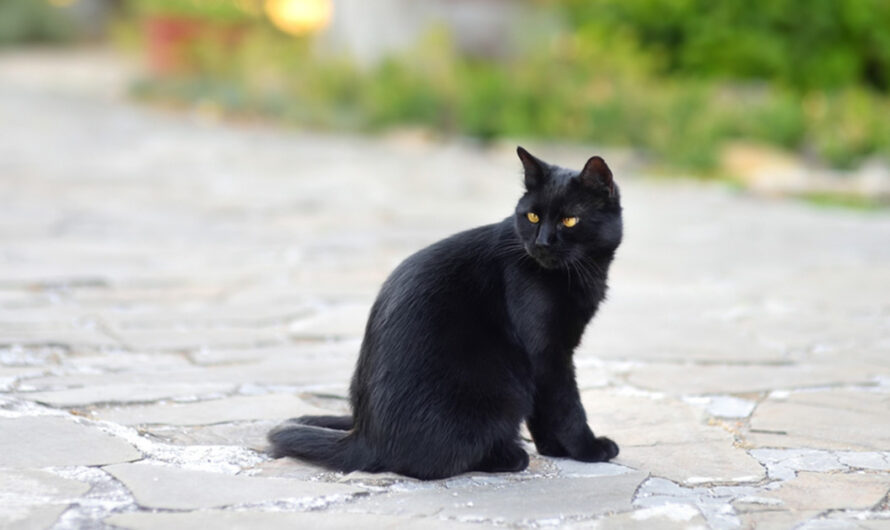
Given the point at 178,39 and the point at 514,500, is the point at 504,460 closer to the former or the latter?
the point at 514,500

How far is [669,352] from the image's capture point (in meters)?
4.02

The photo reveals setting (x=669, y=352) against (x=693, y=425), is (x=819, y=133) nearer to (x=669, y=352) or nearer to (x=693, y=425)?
(x=669, y=352)

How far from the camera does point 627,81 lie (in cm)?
1069

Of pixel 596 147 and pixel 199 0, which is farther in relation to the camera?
pixel 199 0

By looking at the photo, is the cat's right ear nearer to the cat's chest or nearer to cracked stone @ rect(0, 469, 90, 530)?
the cat's chest

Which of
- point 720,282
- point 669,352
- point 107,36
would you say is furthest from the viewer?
point 107,36

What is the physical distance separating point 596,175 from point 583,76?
27.1 feet

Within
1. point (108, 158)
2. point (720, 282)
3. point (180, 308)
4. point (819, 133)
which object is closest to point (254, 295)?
point (180, 308)

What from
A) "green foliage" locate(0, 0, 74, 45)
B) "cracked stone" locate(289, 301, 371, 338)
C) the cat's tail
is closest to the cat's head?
the cat's tail

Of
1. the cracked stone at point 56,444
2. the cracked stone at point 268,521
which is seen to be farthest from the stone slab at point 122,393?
the cracked stone at point 268,521

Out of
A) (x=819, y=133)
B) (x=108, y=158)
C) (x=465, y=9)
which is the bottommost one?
(x=108, y=158)

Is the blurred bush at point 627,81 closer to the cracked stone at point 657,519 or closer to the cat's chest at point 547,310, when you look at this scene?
the cat's chest at point 547,310

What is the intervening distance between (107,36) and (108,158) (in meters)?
14.3

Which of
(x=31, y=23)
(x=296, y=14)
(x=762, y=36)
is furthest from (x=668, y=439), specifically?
(x=31, y=23)
